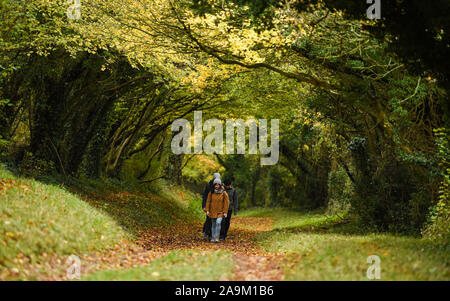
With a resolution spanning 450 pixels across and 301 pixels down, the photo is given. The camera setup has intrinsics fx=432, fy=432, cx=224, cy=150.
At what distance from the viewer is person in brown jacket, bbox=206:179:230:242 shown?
1295 centimetres

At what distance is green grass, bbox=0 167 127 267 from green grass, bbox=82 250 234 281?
112 cm

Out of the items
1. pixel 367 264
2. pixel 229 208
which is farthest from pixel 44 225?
pixel 229 208

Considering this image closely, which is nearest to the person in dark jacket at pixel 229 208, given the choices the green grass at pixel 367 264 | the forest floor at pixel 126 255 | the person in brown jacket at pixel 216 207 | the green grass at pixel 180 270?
the person in brown jacket at pixel 216 207

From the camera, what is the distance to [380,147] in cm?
1463

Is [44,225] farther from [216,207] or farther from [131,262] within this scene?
[216,207]

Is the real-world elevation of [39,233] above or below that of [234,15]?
below

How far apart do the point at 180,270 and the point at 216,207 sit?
5714mm

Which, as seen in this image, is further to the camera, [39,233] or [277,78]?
[277,78]

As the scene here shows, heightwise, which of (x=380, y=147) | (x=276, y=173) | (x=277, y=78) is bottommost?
(x=276, y=173)

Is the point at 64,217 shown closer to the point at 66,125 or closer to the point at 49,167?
the point at 49,167

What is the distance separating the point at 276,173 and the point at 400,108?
27.4 meters
